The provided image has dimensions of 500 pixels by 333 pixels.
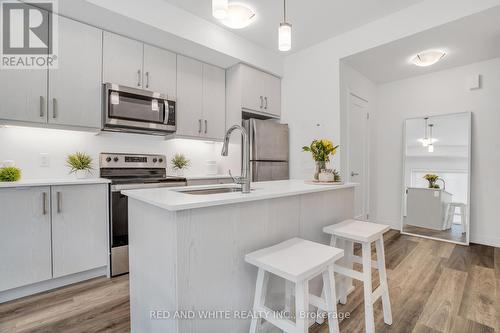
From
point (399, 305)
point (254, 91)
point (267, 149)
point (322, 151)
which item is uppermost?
point (254, 91)

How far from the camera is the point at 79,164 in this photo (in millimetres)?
2469

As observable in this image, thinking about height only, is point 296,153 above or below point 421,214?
above

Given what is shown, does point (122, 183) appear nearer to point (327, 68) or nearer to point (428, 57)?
point (327, 68)

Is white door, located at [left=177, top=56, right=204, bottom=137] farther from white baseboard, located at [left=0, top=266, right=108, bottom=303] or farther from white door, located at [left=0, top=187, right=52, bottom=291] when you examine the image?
white baseboard, located at [left=0, top=266, right=108, bottom=303]

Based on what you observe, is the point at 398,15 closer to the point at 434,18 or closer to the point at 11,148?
the point at 434,18

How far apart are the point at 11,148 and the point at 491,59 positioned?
5696 millimetres

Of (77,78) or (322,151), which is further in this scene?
(77,78)

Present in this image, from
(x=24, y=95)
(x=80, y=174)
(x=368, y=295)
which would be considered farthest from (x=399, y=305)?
(x=24, y=95)

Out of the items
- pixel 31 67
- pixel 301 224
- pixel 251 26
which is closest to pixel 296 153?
pixel 251 26

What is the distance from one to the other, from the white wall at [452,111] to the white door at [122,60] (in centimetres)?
378

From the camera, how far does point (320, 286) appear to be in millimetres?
1850

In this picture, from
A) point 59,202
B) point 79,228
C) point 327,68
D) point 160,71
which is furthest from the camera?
point 327,68

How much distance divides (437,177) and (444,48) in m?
1.78

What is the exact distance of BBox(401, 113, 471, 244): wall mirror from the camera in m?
3.50
